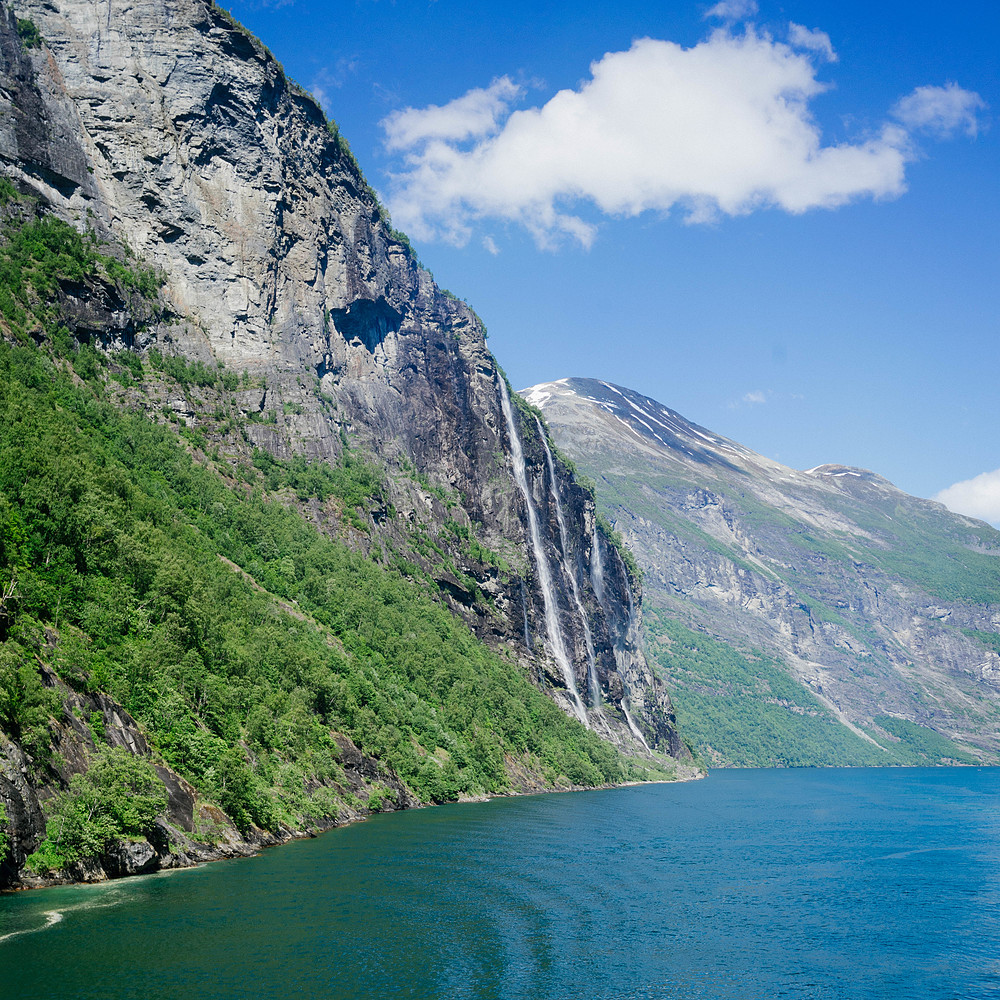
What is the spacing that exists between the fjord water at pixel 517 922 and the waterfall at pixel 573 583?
3528 inches

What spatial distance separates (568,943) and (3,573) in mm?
36530

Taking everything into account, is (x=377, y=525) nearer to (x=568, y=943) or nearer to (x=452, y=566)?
(x=452, y=566)

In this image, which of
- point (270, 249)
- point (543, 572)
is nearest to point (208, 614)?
point (270, 249)

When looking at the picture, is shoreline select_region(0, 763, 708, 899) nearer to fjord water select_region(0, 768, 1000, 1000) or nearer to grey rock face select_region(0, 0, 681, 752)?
fjord water select_region(0, 768, 1000, 1000)

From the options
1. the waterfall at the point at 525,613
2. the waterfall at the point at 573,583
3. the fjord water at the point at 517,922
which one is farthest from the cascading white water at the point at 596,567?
the fjord water at the point at 517,922

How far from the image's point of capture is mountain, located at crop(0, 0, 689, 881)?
1984 inches

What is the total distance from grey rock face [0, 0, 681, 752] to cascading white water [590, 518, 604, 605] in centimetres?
1674

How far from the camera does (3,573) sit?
46.8 m

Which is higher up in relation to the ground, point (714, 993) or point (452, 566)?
point (452, 566)

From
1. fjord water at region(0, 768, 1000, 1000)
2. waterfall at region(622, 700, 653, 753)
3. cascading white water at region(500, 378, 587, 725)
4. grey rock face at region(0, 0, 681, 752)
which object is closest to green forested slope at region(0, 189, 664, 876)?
fjord water at region(0, 768, 1000, 1000)

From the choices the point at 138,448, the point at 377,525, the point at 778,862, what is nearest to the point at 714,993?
the point at 778,862

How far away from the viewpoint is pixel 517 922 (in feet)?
134

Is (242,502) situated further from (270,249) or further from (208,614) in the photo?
(270,249)

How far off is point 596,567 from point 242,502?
10113 centimetres
